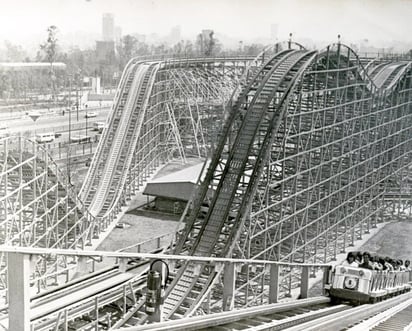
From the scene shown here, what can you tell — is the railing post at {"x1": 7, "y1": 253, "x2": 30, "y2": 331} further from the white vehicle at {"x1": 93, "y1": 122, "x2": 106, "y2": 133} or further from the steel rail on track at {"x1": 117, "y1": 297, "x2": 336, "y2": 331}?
the white vehicle at {"x1": 93, "y1": 122, "x2": 106, "y2": 133}

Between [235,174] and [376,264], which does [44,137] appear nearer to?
[235,174]

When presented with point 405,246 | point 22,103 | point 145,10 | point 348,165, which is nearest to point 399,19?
point 348,165

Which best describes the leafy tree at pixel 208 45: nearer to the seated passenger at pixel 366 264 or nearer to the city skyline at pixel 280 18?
the city skyline at pixel 280 18

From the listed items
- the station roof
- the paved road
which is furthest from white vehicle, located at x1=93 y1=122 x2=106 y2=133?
the station roof

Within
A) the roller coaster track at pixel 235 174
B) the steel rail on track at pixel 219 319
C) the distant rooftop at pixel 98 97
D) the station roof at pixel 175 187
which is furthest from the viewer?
the distant rooftop at pixel 98 97

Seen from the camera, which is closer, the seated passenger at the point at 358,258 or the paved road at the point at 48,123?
the seated passenger at the point at 358,258

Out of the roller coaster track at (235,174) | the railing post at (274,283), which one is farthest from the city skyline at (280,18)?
the railing post at (274,283)

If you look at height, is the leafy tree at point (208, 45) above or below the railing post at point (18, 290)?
above

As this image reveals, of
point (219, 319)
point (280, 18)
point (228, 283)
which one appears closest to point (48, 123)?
point (280, 18)
